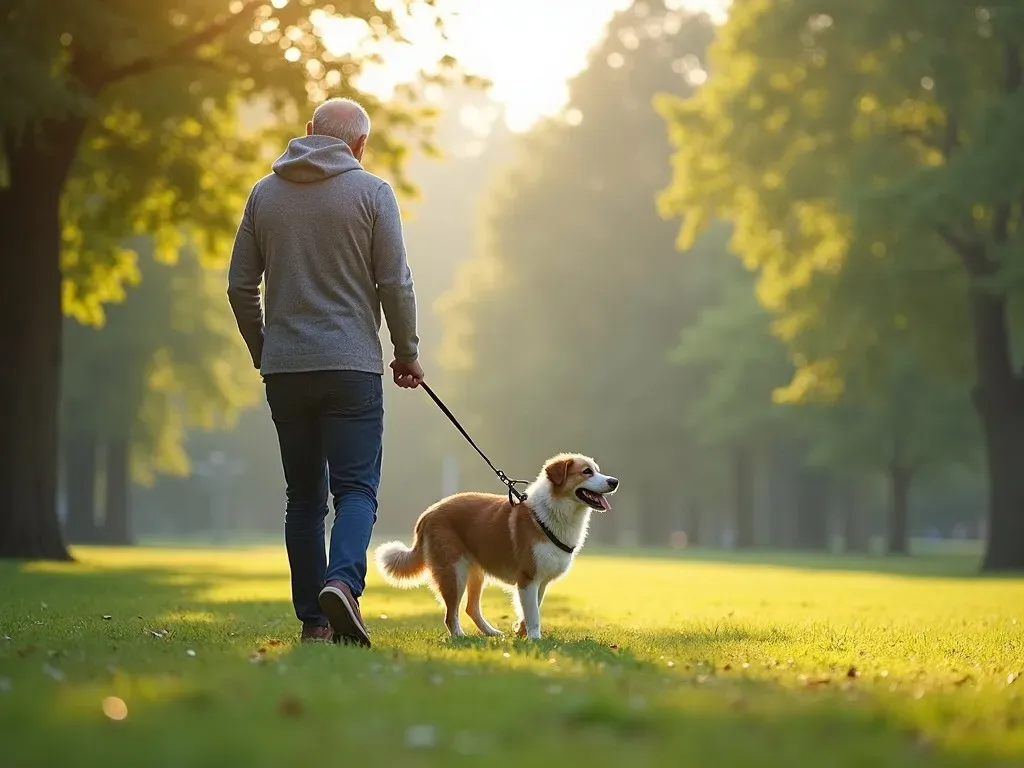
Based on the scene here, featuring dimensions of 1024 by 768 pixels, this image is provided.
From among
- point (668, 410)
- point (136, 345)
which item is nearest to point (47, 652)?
point (136, 345)

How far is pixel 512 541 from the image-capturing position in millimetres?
8500

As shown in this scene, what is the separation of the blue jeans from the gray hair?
1.24m

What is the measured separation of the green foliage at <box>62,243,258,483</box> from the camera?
3372cm

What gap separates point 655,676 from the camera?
6105 mm

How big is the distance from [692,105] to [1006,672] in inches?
843

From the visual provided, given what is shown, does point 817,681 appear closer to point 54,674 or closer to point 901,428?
point 54,674

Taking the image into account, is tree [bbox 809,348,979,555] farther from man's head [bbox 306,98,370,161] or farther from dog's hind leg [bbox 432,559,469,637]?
man's head [bbox 306,98,370,161]

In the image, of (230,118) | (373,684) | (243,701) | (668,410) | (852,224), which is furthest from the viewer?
(668,410)

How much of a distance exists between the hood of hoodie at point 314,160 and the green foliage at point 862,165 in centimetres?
1650

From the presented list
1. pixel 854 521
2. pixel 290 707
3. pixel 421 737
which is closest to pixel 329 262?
pixel 290 707

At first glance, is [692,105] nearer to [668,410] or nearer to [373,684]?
[668,410]

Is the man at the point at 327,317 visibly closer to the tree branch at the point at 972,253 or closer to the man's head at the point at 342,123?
the man's head at the point at 342,123

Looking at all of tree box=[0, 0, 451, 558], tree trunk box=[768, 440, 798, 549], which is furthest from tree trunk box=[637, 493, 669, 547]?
tree box=[0, 0, 451, 558]

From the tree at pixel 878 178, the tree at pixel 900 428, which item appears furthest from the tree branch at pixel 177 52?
the tree at pixel 900 428
